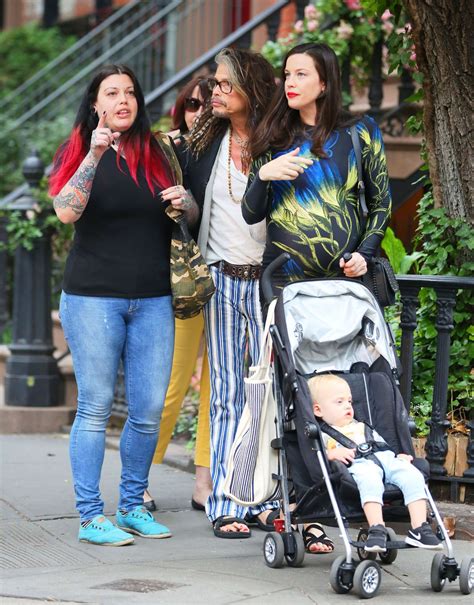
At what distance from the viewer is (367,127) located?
17.8 feet

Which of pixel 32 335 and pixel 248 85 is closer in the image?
pixel 248 85

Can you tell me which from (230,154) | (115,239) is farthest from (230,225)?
(115,239)

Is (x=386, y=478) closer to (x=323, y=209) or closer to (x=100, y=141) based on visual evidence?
(x=323, y=209)

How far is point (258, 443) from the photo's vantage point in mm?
5082

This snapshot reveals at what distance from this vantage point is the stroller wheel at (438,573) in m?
4.71

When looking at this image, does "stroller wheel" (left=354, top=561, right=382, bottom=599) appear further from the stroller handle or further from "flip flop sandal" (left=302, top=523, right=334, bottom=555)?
the stroller handle

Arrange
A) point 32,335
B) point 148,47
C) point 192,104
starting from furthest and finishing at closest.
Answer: point 148,47
point 32,335
point 192,104

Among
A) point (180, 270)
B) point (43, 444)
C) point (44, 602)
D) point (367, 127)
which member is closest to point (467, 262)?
point (367, 127)

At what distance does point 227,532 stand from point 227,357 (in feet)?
2.75

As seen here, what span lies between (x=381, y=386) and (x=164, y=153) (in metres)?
1.56

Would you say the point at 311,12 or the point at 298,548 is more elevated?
the point at 311,12

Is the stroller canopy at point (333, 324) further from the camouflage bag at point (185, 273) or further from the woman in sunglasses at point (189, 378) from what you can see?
the woman in sunglasses at point (189, 378)

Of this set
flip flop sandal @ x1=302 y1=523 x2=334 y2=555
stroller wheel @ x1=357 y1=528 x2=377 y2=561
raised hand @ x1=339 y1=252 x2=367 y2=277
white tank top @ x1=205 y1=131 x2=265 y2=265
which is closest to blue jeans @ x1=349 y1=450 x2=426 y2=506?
stroller wheel @ x1=357 y1=528 x2=377 y2=561

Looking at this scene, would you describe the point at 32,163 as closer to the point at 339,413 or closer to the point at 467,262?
the point at 467,262
